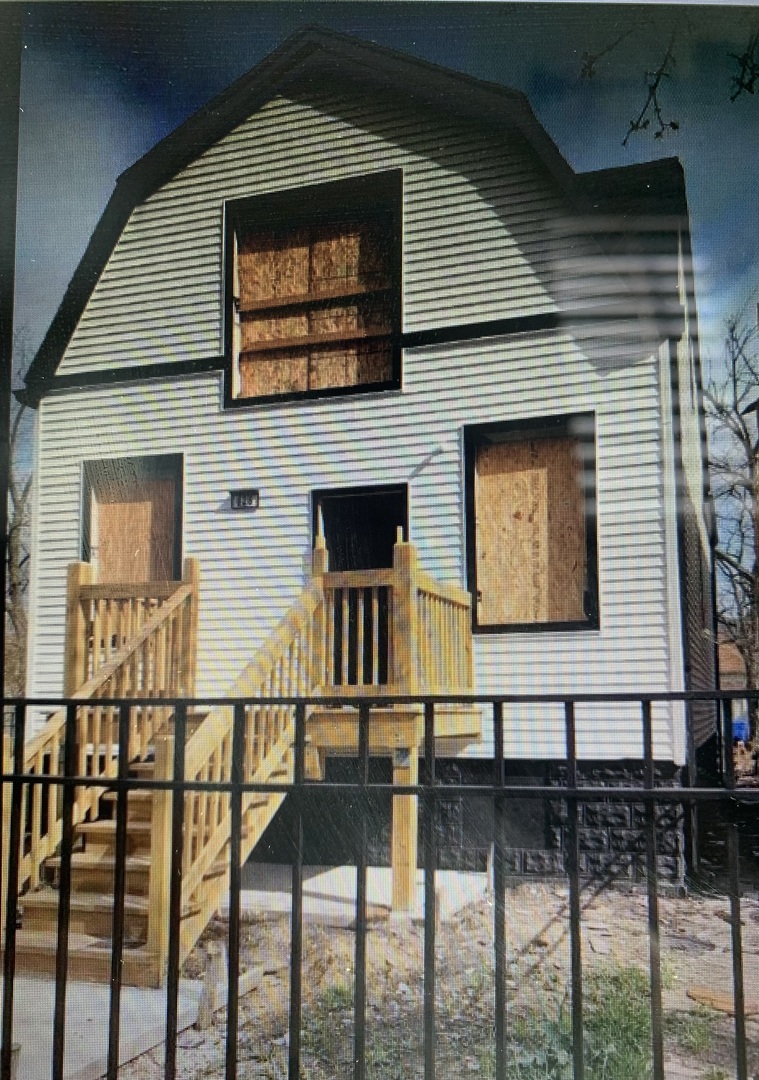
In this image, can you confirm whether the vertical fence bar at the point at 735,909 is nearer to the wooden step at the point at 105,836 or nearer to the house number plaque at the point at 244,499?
the house number plaque at the point at 244,499

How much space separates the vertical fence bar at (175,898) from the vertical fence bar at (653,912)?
754 millimetres

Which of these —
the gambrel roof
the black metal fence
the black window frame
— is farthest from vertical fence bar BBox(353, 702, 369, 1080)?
the gambrel roof

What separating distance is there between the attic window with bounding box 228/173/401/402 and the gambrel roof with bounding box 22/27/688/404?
17cm

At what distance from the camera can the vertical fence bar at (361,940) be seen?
145 cm

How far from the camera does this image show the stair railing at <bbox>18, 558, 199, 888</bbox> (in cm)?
158

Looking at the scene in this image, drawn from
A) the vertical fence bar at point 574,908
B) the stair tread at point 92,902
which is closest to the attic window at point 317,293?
the vertical fence bar at point 574,908

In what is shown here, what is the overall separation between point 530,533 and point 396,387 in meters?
0.35

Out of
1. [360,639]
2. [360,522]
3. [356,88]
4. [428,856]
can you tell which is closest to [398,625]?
[360,639]

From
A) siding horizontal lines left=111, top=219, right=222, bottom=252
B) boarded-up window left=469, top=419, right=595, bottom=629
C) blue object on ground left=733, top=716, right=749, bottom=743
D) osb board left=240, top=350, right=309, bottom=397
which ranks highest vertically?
siding horizontal lines left=111, top=219, right=222, bottom=252

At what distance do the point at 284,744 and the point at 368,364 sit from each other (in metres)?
0.90

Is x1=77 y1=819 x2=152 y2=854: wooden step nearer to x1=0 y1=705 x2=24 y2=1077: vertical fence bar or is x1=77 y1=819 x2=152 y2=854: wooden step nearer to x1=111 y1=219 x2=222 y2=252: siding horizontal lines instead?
x1=0 y1=705 x2=24 y2=1077: vertical fence bar

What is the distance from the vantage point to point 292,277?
65.4 inches

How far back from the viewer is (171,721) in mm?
1692

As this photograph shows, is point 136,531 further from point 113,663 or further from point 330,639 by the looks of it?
point 330,639
